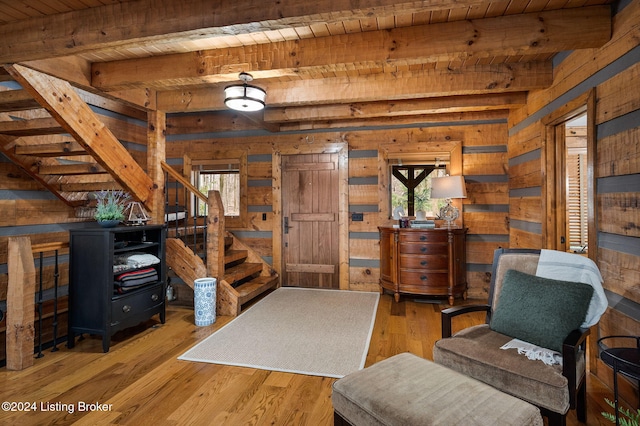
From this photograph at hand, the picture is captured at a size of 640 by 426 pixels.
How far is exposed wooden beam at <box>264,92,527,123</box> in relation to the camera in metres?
3.87

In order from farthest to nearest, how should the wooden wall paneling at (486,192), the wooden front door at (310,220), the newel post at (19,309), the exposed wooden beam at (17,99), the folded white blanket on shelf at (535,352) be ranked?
the wooden front door at (310,220) < the wooden wall paneling at (486,192) < the exposed wooden beam at (17,99) < the newel post at (19,309) < the folded white blanket on shelf at (535,352)

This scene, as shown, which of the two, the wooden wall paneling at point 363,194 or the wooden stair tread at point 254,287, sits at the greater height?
the wooden wall paneling at point 363,194

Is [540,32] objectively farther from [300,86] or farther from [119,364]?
[119,364]

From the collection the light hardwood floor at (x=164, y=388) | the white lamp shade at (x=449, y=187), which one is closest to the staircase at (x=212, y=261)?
the light hardwood floor at (x=164, y=388)

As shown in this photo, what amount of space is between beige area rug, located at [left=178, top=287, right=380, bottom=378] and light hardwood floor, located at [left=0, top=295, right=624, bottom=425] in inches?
5.0

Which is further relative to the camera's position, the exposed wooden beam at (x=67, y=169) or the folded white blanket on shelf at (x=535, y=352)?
the exposed wooden beam at (x=67, y=169)

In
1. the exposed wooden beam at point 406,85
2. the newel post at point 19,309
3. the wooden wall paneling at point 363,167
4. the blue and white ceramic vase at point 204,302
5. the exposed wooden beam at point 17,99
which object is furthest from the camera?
the wooden wall paneling at point 363,167

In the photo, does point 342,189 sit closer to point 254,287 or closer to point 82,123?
point 254,287

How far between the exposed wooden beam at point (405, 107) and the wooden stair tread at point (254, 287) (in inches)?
85.8

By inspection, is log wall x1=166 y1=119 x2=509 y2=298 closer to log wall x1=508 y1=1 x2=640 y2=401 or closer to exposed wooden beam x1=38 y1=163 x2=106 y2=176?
log wall x1=508 y1=1 x2=640 y2=401

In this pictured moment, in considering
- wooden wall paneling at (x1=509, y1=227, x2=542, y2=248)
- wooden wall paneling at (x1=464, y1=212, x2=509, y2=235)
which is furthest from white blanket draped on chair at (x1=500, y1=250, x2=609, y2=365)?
wooden wall paneling at (x1=464, y1=212, x2=509, y2=235)

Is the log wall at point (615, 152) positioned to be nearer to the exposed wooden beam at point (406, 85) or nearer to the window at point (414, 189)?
the exposed wooden beam at point (406, 85)

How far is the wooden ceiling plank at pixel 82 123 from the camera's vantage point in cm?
266

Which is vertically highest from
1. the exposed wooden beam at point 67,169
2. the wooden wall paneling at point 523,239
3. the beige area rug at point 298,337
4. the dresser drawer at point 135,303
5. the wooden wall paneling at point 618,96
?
the wooden wall paneling at point 618,96
